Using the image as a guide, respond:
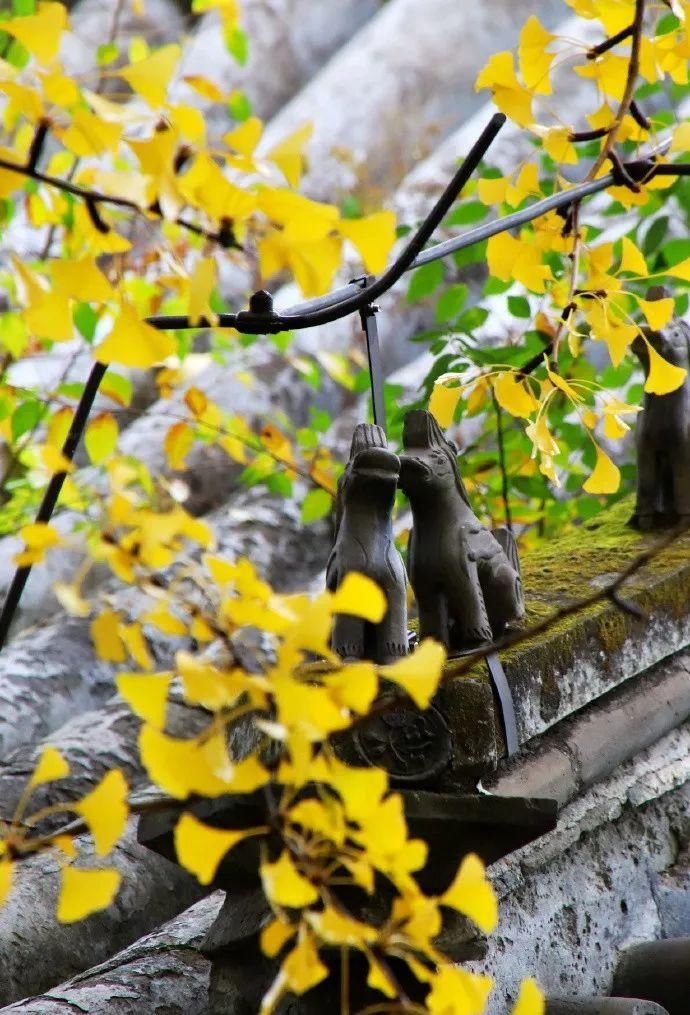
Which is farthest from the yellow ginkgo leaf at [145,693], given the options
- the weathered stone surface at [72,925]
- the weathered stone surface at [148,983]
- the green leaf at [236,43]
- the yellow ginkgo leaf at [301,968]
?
the green leaf at [236,43]

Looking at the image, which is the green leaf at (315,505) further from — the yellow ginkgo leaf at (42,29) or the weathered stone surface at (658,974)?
the yellow ginkgo leaf at (42,29)

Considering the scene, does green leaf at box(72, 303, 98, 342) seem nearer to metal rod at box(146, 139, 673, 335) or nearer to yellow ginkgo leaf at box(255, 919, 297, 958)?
metal rod at box(146, 139, 673, 335)

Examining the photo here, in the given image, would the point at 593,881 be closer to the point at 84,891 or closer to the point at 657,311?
the point at 657,311

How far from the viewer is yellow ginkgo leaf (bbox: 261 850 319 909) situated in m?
0.64

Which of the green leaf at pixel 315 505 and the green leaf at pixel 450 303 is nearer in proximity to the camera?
the green leaf at pixel 450 303

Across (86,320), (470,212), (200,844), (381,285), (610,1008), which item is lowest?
(610,1008)

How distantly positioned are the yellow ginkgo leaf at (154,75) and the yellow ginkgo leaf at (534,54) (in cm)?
51

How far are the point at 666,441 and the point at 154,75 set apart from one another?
1476 millimetres

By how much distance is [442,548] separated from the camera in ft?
4.81

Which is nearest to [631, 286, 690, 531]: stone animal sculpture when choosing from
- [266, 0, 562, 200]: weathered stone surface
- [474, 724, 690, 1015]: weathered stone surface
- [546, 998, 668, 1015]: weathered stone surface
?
[474, 724, 690, 1015]: weathered stone surface

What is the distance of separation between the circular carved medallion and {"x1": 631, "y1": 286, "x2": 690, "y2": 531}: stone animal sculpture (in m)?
0.89

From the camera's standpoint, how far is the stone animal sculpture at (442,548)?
1.46 metres

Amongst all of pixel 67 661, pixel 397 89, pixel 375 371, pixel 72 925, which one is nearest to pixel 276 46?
pixel 397 89

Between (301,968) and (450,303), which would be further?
(450,303)
